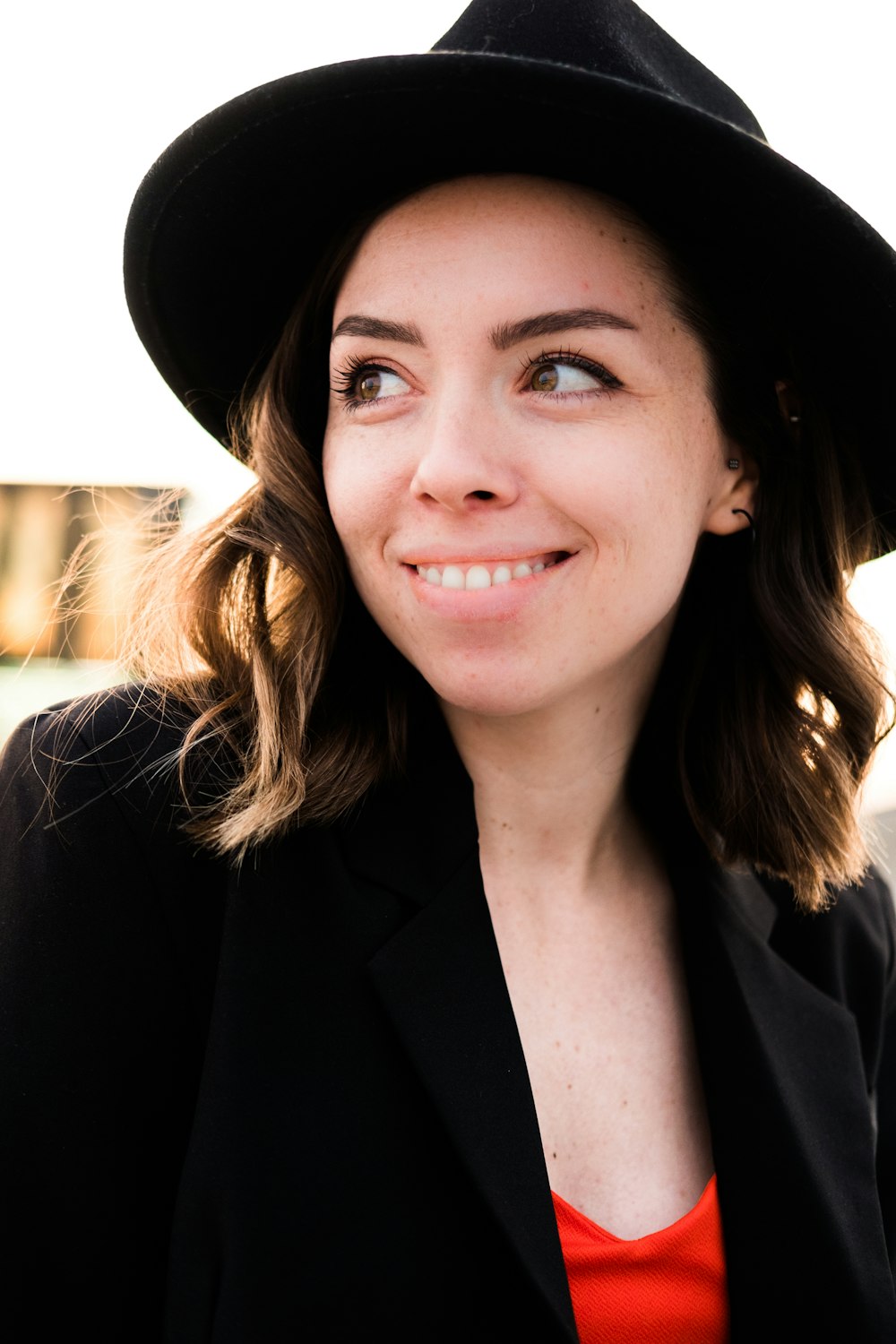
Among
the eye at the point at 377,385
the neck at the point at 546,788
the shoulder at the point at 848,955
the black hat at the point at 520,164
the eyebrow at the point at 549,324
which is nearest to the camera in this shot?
the black hat at the point at 520,164

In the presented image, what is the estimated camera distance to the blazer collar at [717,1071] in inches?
58.9

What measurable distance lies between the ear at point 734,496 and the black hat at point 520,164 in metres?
0.20

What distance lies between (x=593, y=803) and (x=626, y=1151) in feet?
1.79

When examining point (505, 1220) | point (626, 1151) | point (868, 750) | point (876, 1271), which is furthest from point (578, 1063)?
point (868, 750)

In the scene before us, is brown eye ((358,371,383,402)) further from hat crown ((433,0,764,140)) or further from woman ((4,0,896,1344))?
hat crown ((433,0,764,140))

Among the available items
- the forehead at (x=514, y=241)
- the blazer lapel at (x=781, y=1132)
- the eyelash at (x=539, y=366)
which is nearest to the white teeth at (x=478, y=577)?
the eyelash at (x=539, y=366)

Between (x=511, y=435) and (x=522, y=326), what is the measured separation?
137mm

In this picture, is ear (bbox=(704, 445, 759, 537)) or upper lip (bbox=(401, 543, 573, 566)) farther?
ear (bbox=(704, 445, 759, 537))

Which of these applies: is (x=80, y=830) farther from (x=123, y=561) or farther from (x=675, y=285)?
(x=675, y=285)

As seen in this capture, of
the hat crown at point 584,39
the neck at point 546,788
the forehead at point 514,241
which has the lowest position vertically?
the neck at point 546,788

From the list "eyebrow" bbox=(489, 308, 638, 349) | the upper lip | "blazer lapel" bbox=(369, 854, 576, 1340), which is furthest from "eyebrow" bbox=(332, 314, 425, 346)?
"blazer lapel" bbox=(369, 854, 576, 1340)

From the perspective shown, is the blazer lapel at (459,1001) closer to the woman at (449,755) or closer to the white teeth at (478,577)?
the woman at (449,755)

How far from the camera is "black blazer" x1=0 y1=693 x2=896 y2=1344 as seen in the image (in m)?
1.40

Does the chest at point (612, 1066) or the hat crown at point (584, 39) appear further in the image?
the chest at point (612, 1066)
